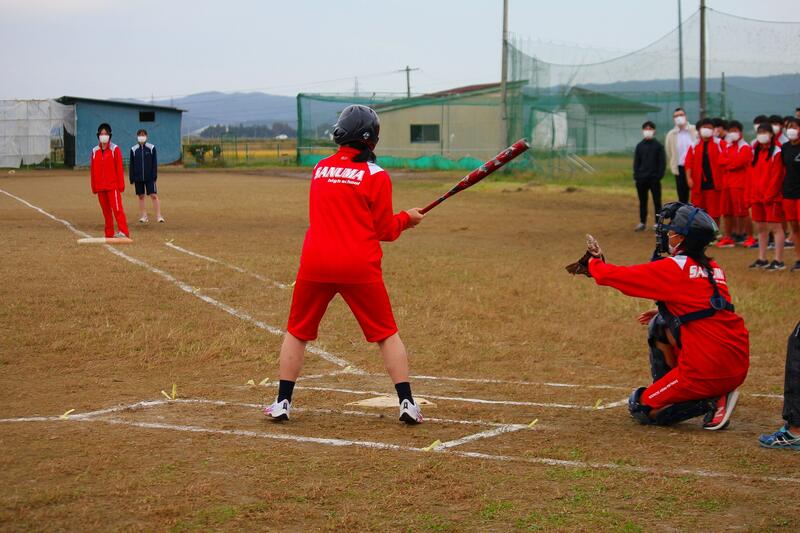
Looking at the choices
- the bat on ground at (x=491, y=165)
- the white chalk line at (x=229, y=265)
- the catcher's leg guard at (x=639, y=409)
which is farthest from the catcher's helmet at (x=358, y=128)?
the white chalk line at (x=229, y=265)

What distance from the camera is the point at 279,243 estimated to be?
17.0 meters

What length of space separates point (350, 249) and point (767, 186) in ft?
31.6

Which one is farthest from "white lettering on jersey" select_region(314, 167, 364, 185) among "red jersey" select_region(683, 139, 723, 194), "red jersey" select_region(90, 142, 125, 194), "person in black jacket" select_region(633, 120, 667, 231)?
"person in black jacket" select_region(633, 120, 667, 231)

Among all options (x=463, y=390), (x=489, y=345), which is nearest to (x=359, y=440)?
(x=463, y=390)

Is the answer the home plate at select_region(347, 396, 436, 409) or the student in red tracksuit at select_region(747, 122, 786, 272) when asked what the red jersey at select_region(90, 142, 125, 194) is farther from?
the home plate at select_region(347, 396, 436, 409)

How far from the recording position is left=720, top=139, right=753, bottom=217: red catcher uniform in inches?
631

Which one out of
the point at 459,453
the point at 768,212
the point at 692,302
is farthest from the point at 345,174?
the point at 768,212

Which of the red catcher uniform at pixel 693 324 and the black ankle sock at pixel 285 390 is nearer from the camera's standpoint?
the red catcher uniform at pixel 693 324

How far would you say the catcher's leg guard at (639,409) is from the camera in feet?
21.3

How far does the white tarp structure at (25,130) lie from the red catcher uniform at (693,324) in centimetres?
4635

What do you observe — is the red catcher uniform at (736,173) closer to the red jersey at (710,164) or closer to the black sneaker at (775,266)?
the red jersey at (710,164)

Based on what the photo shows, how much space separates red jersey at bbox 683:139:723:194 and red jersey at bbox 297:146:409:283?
11.8 meters

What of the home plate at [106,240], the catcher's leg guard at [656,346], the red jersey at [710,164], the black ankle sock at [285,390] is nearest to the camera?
the black ankle sock at [285,390]

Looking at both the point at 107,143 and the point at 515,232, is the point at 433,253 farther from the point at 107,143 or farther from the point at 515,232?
the point at 107,143
